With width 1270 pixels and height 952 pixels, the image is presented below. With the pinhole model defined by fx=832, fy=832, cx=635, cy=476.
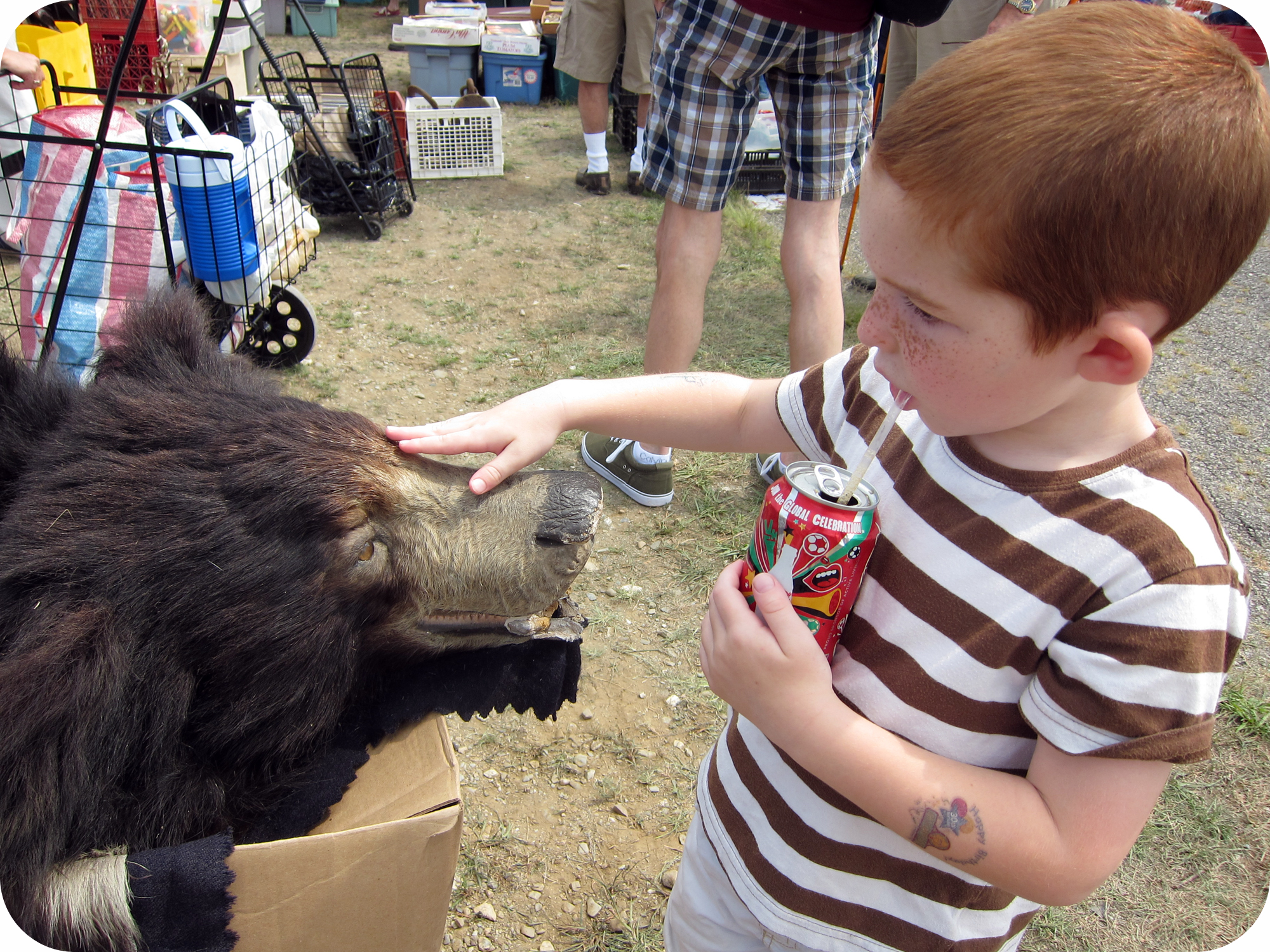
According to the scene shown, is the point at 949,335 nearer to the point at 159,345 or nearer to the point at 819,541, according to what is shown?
the point at 819,541

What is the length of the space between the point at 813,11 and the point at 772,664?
2.42 m

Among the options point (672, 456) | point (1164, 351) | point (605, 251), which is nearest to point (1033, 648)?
point (672, 456)

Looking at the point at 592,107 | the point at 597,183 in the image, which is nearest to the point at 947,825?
the point at 597,183

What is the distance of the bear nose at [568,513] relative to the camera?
1.71 metres

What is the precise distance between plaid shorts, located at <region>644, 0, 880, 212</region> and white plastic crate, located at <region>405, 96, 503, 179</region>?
462 cm

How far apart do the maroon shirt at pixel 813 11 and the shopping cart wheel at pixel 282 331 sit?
275 centimetres

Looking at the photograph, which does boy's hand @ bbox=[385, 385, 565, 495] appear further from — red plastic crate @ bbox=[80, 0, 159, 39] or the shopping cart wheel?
red plastic crate @ bbox=[80, 0, 159, 39]

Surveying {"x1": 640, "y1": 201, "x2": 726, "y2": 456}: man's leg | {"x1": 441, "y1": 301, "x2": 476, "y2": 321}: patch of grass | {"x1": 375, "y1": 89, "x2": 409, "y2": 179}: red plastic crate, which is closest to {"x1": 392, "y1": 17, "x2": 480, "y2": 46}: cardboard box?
{"x1": 375, "y1": 89, "x2": 409, "y2": 179}: red plastic crate

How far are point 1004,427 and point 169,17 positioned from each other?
8.55 metres

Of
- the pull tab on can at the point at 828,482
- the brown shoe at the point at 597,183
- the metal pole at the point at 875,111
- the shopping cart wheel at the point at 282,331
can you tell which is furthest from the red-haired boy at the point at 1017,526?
the brown shoe at the point at 597,183

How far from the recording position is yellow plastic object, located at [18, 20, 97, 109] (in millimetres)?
5348

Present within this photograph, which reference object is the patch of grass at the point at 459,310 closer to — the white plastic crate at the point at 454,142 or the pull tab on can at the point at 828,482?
the white plastic crate at the point at 454,142

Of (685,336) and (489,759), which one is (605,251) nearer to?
(685,336)

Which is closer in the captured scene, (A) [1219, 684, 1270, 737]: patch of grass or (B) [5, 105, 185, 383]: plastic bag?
(A) [1219, 684, 1270, 737]: patch of grass
